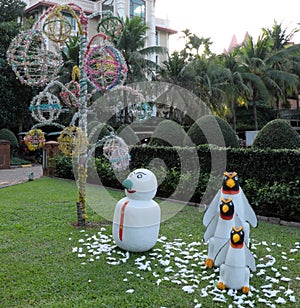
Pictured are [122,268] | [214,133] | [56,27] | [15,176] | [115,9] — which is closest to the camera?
[122,268]

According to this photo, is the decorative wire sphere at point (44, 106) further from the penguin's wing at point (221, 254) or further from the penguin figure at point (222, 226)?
the penguin's wing at point (221, 254)

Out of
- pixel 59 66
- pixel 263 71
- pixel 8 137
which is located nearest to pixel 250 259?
pixel 59 66

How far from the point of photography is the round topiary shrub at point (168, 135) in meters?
8.98

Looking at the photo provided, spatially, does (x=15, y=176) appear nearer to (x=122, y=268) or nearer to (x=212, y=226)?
(x=122, y=268)

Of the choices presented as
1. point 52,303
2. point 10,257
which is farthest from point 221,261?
point 10,257

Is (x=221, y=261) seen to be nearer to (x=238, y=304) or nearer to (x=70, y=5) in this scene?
(x=238, y=304)

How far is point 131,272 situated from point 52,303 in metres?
0.95

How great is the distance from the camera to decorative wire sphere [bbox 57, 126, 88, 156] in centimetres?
482

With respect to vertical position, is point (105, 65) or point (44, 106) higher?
point (105, 65)

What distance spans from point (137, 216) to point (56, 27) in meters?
2.90

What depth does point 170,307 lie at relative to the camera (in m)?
2.93

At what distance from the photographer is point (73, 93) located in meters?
5.57

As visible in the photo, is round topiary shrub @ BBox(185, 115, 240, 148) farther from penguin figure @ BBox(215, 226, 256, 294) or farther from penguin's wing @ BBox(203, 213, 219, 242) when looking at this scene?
penguin figure @ BBox(215, 226, 256, 294)

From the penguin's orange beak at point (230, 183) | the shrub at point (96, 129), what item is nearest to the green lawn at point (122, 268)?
the penguin's orange beak at point (230, 183)
